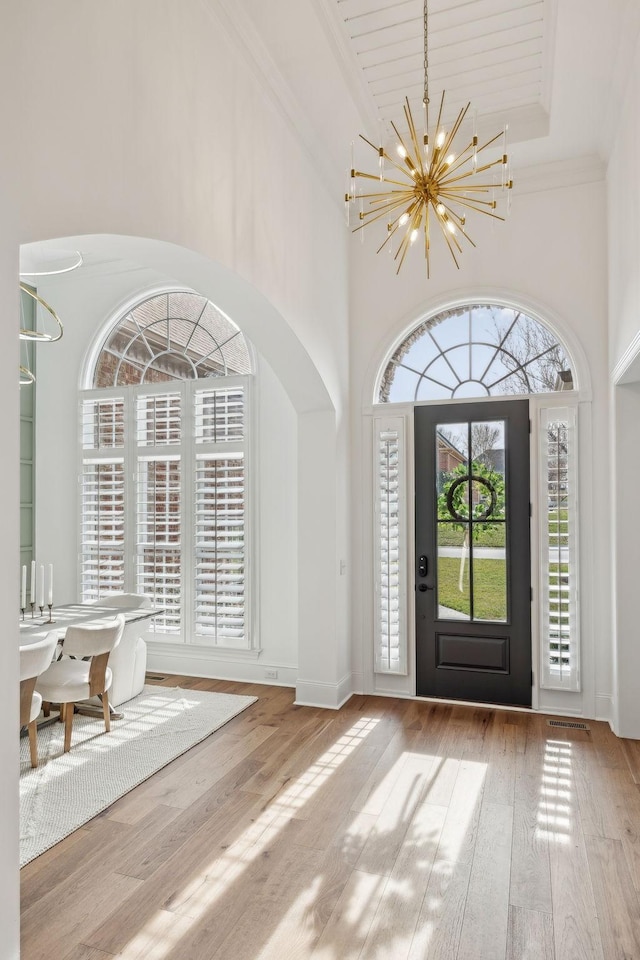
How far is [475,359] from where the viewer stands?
16.0ft

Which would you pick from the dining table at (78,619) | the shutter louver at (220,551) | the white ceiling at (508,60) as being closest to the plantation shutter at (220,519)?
the shutter louver at (220,551)

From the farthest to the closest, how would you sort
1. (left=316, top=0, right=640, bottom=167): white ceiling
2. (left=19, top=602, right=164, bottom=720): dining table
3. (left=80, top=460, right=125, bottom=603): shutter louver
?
(left=80, top=460, right=125, bottom=603): shutter louver → (left=19, top=602, right=164, bottom=720): dining table → (left=316, top=0, right=640, bottom=167): white ceiling

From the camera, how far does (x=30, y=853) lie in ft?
9.02

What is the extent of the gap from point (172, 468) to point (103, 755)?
8.64 feet

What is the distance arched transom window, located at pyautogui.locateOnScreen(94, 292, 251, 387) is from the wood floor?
3206mm

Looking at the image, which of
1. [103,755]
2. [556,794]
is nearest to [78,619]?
[103,755]

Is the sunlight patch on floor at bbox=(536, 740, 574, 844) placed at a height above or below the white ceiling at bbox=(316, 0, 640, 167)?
below

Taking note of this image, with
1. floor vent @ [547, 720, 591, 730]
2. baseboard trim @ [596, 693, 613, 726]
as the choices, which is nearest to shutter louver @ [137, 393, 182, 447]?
floor vent @ [547, 720, 591, 730]

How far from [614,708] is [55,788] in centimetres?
358

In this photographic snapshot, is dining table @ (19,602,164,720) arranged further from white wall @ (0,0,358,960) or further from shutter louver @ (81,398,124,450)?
shutter louver @ (81,398,124,450)

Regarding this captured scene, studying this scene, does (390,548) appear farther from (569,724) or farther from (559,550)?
(569,724)

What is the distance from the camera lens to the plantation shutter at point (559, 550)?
4.49 meters

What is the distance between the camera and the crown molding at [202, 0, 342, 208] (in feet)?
10.1

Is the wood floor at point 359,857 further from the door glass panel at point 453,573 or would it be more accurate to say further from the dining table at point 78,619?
the dining table at point 78,619
